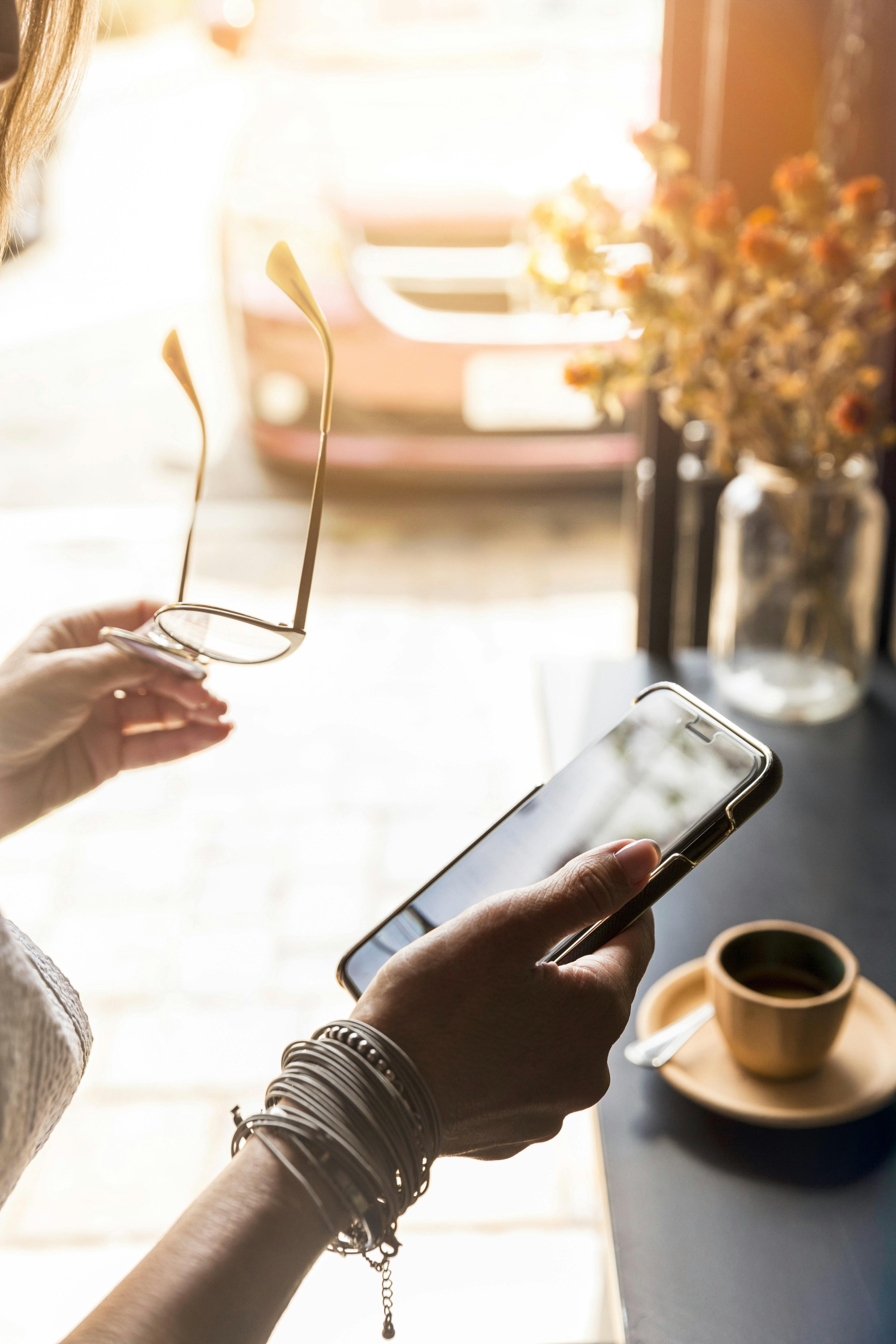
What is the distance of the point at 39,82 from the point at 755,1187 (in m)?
0.89

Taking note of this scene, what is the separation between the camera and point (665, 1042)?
85 centimetres

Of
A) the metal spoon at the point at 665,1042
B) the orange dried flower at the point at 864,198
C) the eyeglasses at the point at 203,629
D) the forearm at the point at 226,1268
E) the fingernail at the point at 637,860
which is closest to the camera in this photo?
the forearm at the point at 226,1268

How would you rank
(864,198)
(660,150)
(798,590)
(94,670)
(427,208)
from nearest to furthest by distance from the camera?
1. (94,670)
2. (864,198)
3. (660,150)
4. (798,590)
5. (427,208)

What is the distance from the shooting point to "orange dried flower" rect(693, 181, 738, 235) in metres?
1.12

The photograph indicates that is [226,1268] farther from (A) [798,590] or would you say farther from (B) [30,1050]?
(A) [798,590]

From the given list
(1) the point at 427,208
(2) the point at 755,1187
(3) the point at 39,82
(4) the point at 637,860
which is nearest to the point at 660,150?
(3) the point at 39,82

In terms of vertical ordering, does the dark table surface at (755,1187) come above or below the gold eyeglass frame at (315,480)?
below

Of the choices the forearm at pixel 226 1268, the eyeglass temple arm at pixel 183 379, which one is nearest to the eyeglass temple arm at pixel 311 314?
the eyeglass temple arm at pixel 183 379

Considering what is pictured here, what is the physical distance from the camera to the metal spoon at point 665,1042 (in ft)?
2.76

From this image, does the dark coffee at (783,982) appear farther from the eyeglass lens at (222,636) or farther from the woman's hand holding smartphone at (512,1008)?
the eyeglass lens at (222,636)

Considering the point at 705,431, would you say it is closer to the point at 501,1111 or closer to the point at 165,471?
the point at 501,1111

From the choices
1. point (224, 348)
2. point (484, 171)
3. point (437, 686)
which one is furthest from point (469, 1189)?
point (224, 348)

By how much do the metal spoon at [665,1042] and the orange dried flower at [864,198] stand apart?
71 cm

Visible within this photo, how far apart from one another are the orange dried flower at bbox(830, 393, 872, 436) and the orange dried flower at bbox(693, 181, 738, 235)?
0.64 feet
